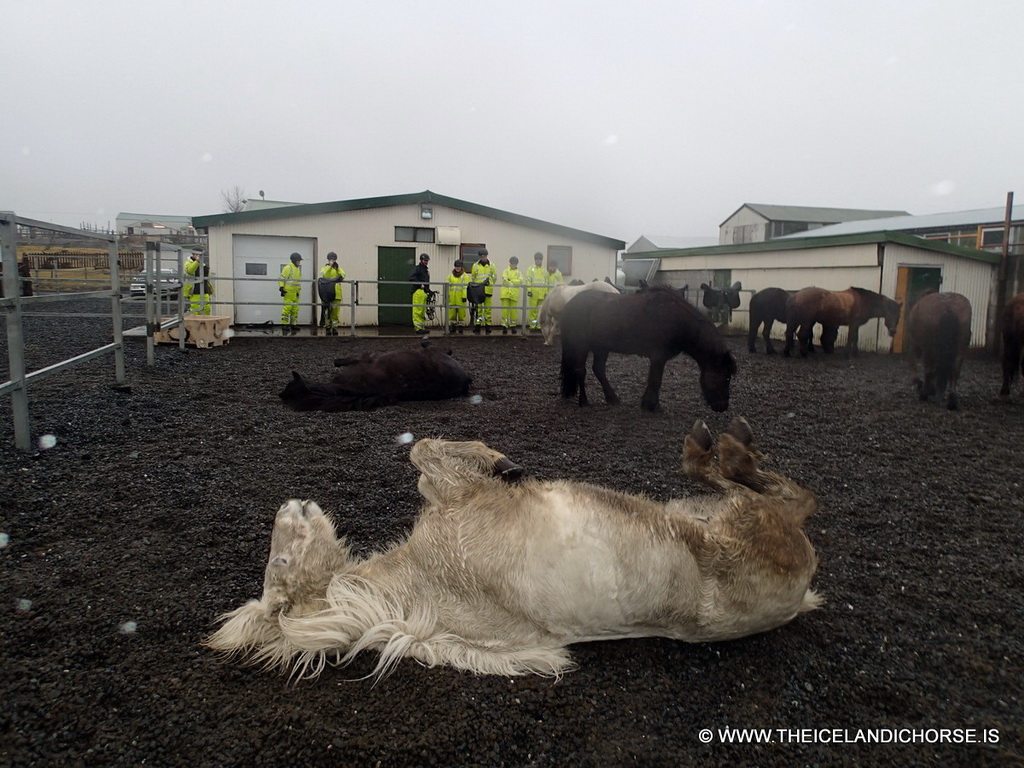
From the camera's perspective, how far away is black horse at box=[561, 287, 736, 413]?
6875 millimetres

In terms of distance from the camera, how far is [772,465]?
4930 mm

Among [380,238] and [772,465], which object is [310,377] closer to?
[772,465]

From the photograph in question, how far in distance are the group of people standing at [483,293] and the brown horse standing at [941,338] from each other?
8.46 meters

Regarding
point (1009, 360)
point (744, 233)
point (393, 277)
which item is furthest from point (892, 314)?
point (744, 233)

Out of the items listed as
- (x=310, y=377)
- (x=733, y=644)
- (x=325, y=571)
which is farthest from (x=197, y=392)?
(x=733, y=644)

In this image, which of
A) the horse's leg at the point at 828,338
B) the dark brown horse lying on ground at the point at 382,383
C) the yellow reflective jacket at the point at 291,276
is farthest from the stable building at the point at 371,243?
the dark brown horse lying on ground at the point at 382,383

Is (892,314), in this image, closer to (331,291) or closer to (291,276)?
(331,291)

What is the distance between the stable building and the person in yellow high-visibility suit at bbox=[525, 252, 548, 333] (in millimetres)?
1527

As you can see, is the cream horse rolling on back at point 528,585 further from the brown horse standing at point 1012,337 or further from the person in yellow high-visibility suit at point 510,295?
the person in yellow high-visibility suit at point 510,295

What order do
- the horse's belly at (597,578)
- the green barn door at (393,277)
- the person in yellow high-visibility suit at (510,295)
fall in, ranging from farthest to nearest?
the green barn door at (393,277), the person in yellow high-visibility suit at (510,295), the horse's belly at (597,578)

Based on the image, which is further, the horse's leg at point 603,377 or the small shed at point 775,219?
the small shed at point 775,219

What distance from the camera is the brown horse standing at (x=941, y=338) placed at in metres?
7.94

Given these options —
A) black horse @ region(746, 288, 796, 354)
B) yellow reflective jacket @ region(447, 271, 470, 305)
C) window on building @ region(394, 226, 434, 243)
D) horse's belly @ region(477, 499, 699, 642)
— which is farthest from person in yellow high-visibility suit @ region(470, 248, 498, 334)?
A: horse's belly @ region(477, 499, 699, 642)

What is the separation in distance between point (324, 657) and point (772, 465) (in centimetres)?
378
